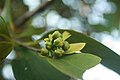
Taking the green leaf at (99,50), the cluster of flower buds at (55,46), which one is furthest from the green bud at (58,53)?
the green leaf at (99,50)

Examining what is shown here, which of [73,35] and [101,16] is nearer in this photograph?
[73,35]

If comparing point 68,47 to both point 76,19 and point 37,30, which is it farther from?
point 76,19

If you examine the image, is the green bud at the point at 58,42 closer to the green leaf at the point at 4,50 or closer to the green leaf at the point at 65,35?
the green leaf at the point at 65,35

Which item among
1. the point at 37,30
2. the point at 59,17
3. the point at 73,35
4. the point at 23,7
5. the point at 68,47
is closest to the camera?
the point at 68,47

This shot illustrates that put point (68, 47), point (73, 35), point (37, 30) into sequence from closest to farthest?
point (68, 47) < point (73, 35) < point (37, 30)

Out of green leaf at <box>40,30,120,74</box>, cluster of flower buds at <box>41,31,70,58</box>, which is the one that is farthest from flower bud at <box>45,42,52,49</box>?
green leaf at <box>40,30,120,74</box>

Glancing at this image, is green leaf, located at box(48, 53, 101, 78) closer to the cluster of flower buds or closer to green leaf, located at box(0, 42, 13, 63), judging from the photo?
the cluster of flower buds

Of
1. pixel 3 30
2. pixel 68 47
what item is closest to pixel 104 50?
pixel 68 47

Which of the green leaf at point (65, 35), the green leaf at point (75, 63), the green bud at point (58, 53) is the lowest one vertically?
the green leaf at point (75, 63)
